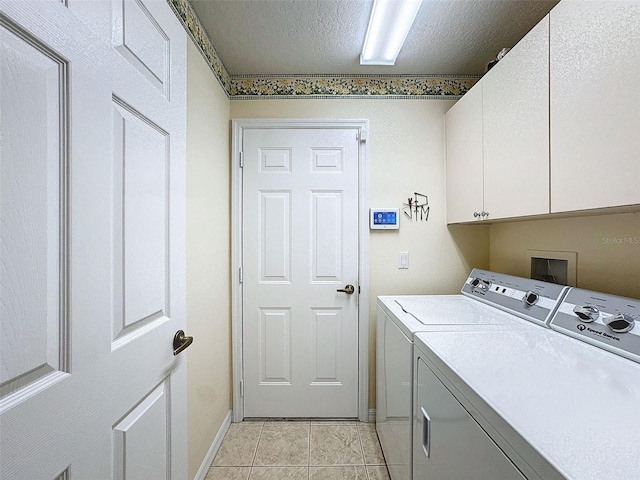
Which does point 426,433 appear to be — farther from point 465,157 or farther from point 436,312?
point 465,157

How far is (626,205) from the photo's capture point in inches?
35.9

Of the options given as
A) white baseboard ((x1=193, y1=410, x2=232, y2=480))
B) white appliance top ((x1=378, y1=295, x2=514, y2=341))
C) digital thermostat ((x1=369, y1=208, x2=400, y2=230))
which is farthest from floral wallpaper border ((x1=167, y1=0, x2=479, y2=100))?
white baseboard ((x1=193, y1=410, x2=232, y2=480))

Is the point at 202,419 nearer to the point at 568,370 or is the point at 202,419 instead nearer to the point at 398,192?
the point at 568,370

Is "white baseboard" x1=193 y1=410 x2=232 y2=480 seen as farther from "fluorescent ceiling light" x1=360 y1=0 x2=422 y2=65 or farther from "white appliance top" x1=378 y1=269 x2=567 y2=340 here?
"fluorescent ceiling light" x1=360 y1=0 x2=422 y2=65

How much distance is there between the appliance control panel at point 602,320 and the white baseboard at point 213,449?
1854 millimetres

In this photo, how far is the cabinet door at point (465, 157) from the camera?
169 cm

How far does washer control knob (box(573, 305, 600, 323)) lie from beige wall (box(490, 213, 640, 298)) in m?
0.22

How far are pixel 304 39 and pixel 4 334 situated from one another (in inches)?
74.0

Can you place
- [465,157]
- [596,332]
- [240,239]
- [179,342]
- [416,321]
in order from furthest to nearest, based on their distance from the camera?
[240,239] → [465,157] → [416,321] → [596,332] → [179,342]

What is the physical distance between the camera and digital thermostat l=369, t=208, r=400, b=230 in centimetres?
214

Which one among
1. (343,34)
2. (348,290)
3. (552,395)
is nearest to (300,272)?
(348,290)

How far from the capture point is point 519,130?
1331 mm

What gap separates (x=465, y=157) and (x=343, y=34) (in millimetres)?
1000

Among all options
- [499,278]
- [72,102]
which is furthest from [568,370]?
[72,102]
